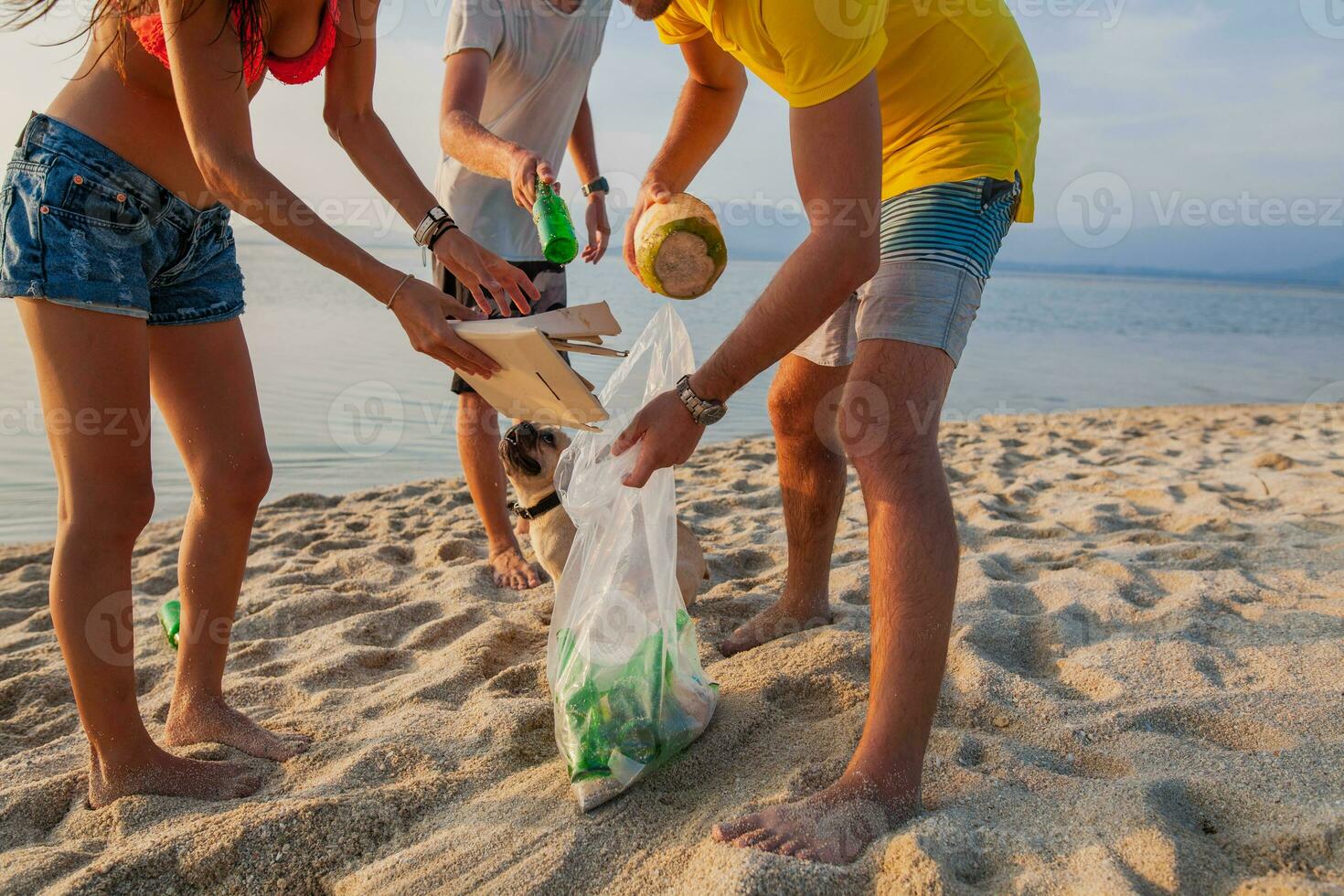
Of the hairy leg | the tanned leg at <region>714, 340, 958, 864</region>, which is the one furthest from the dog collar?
the tanned leg at <region>714, 340, 958, 864</region>

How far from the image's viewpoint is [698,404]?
1782mm

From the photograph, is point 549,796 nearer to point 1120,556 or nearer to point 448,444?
point 1120,556

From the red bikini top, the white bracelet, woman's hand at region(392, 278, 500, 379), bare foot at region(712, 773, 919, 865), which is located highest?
the red bikini top

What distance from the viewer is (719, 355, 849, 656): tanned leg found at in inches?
103

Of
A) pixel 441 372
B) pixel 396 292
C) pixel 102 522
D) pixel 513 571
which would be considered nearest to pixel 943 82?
pixel 396 292

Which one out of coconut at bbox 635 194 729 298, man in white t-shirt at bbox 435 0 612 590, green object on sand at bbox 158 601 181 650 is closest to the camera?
coconut at bbox 635 194 729 298

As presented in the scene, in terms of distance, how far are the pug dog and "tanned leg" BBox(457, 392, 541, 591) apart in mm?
431

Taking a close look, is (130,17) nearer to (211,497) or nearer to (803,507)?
(211,497)

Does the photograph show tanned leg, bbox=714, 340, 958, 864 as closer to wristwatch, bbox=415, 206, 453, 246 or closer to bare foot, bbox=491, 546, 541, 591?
wristwatch, bbox=415, 206, 453, 246

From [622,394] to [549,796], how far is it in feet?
3.50

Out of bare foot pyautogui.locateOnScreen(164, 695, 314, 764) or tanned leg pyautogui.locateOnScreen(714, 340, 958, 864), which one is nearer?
tanned leg pyautogui.locateOnScreen(714, 340, 958, 864)

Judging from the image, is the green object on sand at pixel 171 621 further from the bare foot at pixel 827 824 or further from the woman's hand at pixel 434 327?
the bare foot at pixel 827 824

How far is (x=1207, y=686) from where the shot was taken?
85.7 inches

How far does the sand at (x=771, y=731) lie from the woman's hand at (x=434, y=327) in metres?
0.87
